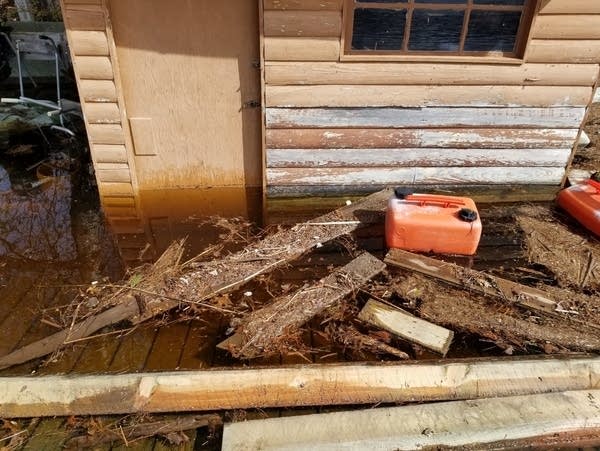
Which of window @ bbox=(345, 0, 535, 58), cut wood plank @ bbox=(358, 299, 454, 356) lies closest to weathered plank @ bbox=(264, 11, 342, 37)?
window @ bbox=(345, 0, 535, 58)

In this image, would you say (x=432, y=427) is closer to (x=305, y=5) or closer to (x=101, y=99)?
(x=305, y=5)

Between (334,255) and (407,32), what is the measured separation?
2319mm

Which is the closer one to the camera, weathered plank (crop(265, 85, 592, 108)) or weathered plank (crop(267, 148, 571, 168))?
weathered plank (crop(265, 85, 592, 108))

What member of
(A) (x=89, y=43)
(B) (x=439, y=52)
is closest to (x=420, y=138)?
(B) (x=439, y=52)

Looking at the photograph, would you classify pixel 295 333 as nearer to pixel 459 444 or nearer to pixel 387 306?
pixel 387 306

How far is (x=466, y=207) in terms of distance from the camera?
388 centimetres

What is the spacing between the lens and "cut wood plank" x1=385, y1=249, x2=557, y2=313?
11.3 feet

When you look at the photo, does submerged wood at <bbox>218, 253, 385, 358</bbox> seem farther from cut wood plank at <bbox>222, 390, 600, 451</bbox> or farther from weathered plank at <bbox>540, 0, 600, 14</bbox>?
weathered plank at <bbox>540, 0, 600, 14</bbox>

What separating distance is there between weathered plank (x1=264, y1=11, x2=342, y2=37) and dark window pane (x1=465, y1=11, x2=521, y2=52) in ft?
4.53

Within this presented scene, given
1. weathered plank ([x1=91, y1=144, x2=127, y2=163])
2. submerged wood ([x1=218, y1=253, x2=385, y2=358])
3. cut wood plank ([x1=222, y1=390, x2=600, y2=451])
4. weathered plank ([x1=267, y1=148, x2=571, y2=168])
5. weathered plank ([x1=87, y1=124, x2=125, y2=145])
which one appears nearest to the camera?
cut wood plank ([x1=222, y1=390, x2=600, y2=451])

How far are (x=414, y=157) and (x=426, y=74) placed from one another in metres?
0.89

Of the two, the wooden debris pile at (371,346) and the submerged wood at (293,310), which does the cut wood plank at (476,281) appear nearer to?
the wooden debris pile at (371,346)

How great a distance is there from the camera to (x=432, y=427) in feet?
8.15

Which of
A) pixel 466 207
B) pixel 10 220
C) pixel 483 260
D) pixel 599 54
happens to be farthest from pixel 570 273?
pixel 10 220
